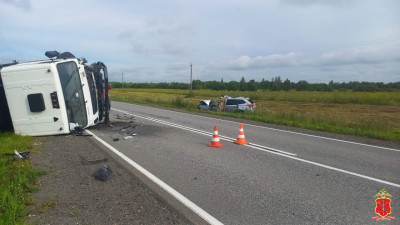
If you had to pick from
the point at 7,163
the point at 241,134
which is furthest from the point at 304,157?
the point at 7,163

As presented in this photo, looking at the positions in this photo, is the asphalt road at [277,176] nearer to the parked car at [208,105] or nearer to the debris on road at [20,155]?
the debris on road at [20,155]

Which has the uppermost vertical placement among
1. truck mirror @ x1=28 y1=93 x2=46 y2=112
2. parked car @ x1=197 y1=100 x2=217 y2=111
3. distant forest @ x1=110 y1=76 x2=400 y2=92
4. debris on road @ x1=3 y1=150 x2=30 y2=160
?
truck mirror @ x1=28 y1=93 x2=46 y2=112

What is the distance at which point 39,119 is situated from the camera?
941cm

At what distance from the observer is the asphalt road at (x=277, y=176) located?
162 inches

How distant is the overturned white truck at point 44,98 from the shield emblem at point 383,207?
8719 millimetres

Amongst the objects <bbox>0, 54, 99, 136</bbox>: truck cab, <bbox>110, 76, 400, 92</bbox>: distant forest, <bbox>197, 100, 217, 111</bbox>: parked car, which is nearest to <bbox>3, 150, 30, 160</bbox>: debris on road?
<bbox>0, 54, 99, 136</bbox>: truck cab

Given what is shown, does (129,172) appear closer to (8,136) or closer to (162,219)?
(162,219)

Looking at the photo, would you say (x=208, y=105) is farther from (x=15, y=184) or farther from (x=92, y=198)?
(x=92, y=198)

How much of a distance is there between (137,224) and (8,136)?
7719mm

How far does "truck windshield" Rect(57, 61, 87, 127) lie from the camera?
31.3ft

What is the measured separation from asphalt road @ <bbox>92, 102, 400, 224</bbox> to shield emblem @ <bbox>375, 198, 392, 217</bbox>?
0.21ft

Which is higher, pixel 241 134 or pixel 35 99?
pixel 35 99

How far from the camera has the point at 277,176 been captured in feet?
18.7

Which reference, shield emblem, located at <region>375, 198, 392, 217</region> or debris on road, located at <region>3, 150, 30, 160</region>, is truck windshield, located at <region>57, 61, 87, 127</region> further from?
shield emblem, located at <region>375, 198, 392, 217</region>
